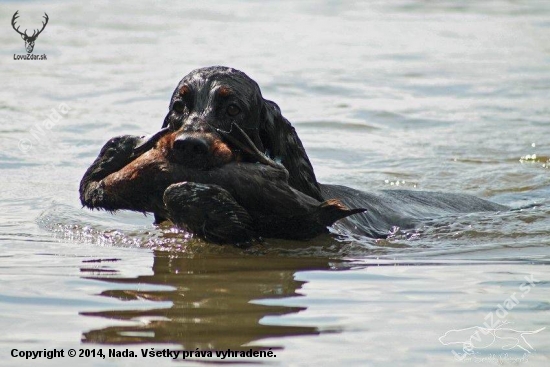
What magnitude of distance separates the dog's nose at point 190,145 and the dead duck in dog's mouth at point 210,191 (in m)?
0.02

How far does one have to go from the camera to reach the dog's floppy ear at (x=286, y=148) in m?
6.96

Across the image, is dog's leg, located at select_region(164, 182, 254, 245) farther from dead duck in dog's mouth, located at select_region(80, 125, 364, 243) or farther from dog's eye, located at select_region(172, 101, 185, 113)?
dog's eye, located at select_region(172, 101, 185, 113)

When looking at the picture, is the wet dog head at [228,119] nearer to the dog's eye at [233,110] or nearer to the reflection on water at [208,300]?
the dog's eye at [233,110]

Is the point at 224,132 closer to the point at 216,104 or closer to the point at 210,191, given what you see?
the point at 216,104

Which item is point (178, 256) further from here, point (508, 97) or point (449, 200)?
point (508, 97)

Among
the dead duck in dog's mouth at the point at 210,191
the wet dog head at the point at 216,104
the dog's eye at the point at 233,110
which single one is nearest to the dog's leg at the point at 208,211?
the dead duck in dog's mouth at the point at 210,191

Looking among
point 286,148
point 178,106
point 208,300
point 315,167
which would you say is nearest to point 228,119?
point 178,106

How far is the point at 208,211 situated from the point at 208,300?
0.46m

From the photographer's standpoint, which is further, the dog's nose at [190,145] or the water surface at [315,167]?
the dog's nose at [190,145]

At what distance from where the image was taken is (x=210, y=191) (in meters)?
5.72

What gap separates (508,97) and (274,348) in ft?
34.4

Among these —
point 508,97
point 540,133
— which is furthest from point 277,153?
point 508,97

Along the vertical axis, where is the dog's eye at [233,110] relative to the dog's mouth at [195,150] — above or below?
above

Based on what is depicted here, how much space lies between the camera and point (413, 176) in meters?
11.1
